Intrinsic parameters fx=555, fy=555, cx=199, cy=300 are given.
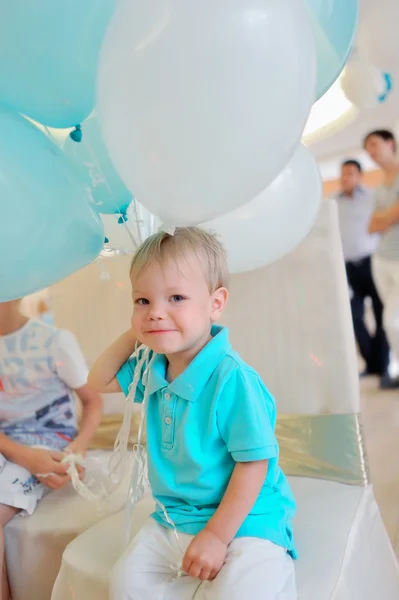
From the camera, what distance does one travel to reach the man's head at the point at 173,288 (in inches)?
31.6

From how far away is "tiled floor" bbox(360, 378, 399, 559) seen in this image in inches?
56.3

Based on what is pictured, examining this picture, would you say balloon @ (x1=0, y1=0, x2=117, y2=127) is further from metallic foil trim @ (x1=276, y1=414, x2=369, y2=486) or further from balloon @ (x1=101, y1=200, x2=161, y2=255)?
metallic foil trim @ (x1=276, y1=414, x2=369, y2=486)

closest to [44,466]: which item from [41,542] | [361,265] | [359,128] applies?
[41,542]

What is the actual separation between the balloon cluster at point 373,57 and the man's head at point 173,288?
1.76 m

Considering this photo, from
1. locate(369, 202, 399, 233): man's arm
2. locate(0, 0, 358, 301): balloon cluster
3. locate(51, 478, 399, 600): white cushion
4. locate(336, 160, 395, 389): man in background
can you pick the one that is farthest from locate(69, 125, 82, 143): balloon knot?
locate(336, 160, 395, 389): man in background

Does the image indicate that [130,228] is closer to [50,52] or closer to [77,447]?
[50,52]

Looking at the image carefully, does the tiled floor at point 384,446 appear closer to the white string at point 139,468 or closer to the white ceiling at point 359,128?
the white string at point 139,468

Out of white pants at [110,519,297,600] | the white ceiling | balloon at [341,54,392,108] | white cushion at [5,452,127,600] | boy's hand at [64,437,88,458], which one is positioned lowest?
white cushion at [5,452,127,600]

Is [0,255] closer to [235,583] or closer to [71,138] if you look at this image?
[71,138]

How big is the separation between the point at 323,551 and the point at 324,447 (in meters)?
0.30

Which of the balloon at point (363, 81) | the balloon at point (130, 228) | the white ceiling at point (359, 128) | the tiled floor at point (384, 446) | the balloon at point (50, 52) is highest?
the white ceiling at point (359, 128)

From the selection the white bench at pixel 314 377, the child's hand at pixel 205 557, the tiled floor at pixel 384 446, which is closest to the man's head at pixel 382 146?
the tiled floor at pixel 384 446

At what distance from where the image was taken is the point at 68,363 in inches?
48.4

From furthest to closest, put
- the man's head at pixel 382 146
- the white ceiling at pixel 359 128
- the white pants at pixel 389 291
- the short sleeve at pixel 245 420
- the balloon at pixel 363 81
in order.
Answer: the white ceiling at pixel 359 128, the white pants at pixel 389 291, the man's head at pixel 382 146, the balloon at pixel 363 81, the short sleeve at pixel 245 420
